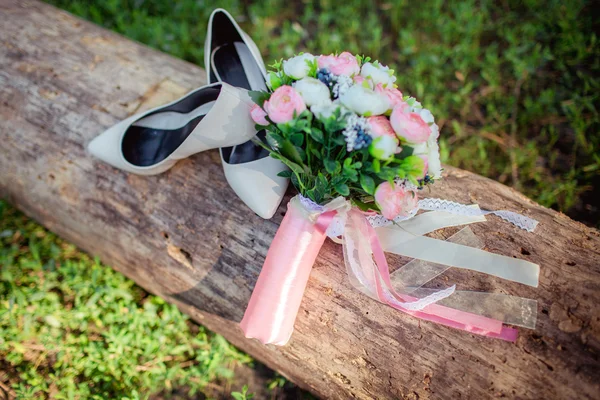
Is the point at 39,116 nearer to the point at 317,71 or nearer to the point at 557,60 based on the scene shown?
the point at 317,71

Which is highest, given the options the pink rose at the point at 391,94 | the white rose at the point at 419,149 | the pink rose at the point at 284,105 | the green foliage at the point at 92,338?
the pink rose at the point at 391,94

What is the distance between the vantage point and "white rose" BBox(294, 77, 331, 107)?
138 cm

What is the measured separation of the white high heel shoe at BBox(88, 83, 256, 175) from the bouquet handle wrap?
1.34 feet

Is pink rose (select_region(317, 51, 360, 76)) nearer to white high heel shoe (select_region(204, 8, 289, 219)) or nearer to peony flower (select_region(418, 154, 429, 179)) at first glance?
peony flower (select_region(418, 154, 429, 179))

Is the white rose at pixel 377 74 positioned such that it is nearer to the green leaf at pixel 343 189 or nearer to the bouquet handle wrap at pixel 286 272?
the green leaf at pixel 343 189

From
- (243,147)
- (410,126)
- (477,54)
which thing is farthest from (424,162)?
(477,54)

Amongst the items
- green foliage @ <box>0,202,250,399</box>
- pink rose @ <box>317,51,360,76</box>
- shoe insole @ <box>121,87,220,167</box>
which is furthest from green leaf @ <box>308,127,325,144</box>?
green foliage @ <box>0,202,250,399</box>

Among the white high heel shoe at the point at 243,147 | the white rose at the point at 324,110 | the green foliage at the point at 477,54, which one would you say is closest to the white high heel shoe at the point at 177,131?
the white high heel shoe at the point at 243,147

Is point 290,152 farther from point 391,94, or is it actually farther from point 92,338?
point 92,338

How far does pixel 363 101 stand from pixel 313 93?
153 millimetres

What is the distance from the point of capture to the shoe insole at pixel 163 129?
79.2 inches

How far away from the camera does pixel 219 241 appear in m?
1.87

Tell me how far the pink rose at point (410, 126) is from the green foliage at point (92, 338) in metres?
1.42

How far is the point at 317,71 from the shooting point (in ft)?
4.81
